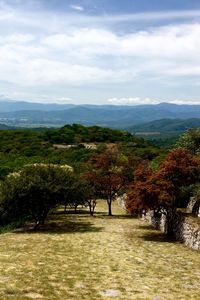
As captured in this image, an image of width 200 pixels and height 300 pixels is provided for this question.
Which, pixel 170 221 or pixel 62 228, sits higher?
pixel 170 221

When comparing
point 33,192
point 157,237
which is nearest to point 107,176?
point 33,192

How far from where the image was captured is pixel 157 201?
2836 centimetres

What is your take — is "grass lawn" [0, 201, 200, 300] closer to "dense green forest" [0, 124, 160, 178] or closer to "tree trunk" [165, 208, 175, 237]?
"tree trunk" [165, 208, 175, 237]

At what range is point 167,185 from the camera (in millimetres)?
28391

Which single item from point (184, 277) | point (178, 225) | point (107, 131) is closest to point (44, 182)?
point (178, 225)

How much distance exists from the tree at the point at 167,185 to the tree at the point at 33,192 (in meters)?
6.23

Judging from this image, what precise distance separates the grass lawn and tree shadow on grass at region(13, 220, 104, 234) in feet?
0.26

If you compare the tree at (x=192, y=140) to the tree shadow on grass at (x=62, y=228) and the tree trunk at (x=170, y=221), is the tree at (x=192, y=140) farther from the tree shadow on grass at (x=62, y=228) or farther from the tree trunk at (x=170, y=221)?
the tree trunk at (x=170, y=221)

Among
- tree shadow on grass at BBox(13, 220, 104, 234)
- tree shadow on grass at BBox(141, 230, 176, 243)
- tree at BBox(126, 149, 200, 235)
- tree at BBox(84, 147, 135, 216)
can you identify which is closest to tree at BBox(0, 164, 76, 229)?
tree shadow on grass at BBox(13, 220, 104, 234)

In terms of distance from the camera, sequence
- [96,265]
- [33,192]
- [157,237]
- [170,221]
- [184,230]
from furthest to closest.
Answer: [33,192], [170,221], [157,237], [184,230], [96,265]

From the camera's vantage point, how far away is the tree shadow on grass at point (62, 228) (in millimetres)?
30750

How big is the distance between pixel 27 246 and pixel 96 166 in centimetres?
1938

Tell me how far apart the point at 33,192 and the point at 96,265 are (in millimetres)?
13537

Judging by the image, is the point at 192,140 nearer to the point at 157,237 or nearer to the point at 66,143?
the point at 157,237
